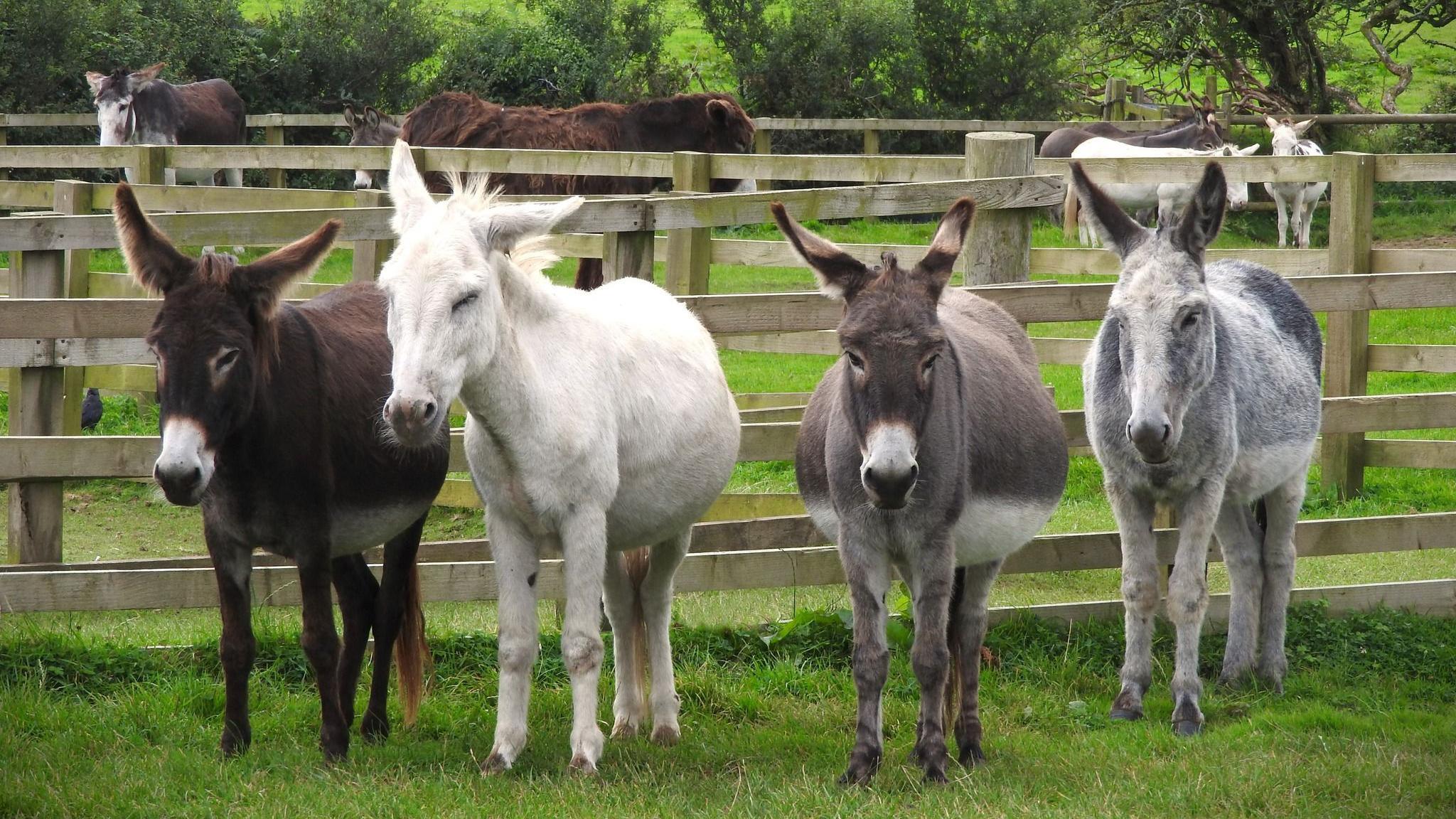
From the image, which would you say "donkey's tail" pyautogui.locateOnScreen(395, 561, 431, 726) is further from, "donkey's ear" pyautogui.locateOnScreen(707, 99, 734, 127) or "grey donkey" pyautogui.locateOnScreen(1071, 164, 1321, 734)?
"donkey's ear" pyautogui.locateOnScreen(707, 99, 734, 127)

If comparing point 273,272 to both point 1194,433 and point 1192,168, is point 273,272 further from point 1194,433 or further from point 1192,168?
point 1192,168

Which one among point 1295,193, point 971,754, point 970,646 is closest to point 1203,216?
point 970,646

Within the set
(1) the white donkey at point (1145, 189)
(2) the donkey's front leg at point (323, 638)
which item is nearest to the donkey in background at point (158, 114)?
(1) the white donkey at point (1145, 189)

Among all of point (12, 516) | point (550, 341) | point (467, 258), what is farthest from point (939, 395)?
point (12, 516)

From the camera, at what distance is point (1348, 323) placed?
8.27 m

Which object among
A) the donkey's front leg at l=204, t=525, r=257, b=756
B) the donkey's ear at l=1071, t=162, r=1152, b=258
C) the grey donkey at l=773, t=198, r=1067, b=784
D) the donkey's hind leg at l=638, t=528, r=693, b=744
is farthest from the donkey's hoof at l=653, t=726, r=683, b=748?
the donkey's ear at l=1071, t=162, r=1152, b=258

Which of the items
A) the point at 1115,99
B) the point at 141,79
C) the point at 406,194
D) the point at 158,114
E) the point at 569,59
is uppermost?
the point at 569,59

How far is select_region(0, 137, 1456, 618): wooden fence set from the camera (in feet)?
17.5

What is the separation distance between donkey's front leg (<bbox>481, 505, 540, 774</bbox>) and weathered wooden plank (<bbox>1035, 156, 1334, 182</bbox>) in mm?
3860

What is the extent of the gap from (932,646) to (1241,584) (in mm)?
2004

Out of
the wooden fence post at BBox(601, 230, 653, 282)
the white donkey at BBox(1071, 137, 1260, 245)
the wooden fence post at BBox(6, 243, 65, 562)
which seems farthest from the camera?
the white donkey at BBox(1071, 137, 1260, 245)

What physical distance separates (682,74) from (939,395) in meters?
19.6

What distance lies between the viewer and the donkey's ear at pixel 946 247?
4570 mm

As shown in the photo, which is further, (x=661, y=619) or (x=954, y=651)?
(x=661, y=619)
